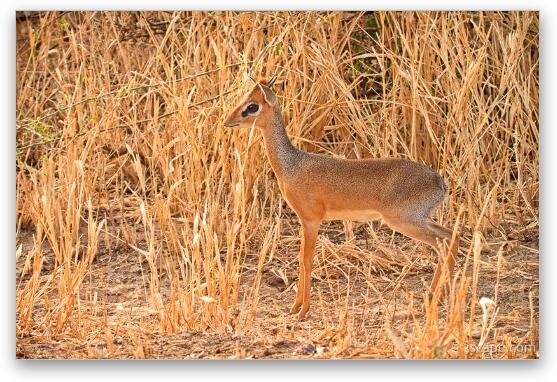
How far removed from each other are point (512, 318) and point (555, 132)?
86cm

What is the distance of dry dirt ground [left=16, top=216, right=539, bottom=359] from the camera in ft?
19.1

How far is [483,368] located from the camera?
18.9 ft

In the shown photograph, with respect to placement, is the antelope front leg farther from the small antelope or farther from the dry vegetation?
the dry vegetation

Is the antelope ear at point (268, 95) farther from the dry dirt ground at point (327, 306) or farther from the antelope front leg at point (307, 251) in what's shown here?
the dry dirt ground at point (327, 306)

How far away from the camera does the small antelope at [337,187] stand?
609 cm

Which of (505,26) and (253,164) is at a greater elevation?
(505,26)

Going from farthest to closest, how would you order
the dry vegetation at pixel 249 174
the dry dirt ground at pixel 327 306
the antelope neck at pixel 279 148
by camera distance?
the antelope neck at pixel 279 148
the dry vegetation at pixel 249 174
the dry dirt ground at pixel 327 306

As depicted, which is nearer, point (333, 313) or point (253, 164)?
point (333, 313)

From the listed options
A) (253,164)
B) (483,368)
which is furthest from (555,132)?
(253,164)

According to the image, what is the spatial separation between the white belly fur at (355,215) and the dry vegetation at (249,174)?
1.02 ft

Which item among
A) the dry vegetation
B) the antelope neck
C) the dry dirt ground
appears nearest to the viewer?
the dry dirt ground

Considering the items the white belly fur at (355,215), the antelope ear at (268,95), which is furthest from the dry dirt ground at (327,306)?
the antelope ear at (268,95)

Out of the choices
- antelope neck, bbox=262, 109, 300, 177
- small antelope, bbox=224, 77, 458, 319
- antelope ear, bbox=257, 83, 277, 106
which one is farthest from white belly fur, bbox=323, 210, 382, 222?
antelope ear, bbox=257, 83, 277, 106

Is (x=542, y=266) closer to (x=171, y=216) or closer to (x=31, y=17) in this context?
(x=171, y=216)
